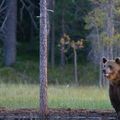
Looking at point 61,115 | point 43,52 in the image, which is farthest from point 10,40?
point 61,115

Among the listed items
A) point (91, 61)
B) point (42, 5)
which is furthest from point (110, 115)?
point (91, 61)

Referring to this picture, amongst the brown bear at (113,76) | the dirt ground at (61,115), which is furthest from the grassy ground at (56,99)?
the brown bear at (113,76)

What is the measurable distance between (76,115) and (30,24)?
35788 mm

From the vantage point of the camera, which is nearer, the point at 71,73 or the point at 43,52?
the point at 43,52

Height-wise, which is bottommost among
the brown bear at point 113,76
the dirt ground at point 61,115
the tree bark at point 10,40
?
the dirt ground at point 61,115

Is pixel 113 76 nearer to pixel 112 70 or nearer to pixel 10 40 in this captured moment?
pixel 112 70

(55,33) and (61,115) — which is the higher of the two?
(55,33)

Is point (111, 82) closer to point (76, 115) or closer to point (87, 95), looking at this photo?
point (76, 115)

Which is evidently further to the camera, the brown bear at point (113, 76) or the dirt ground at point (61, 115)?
the dirt ground at point (61, 115)

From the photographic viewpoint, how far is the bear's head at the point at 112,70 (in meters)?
12.9

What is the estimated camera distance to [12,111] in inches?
592

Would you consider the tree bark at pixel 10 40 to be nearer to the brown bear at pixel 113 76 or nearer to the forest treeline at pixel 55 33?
the forest treeline at pixel 55 33

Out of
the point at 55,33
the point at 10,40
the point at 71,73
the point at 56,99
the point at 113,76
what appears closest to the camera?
the point at 113,76

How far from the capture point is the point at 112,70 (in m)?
13.0
